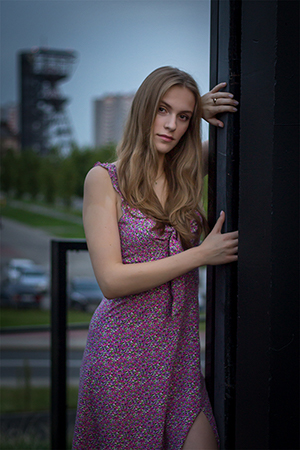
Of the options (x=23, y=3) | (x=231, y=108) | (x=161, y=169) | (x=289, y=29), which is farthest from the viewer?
(x=23, y=3)

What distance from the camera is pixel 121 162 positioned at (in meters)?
1.40

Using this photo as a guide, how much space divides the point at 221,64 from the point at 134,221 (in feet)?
1.62

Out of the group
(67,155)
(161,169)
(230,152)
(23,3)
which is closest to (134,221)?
(161,169)

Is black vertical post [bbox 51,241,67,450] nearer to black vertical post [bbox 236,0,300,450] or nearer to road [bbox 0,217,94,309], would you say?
black vertical post [bbox 236,0,300,450]

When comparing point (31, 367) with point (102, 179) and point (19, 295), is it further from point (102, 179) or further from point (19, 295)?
point (102, 179)

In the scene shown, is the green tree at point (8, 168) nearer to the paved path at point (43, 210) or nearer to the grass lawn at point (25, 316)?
the paved path at point (43, 210)

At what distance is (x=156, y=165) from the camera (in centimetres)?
141

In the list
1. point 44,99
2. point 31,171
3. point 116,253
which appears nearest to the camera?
point 116,253

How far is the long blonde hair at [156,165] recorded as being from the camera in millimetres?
1336

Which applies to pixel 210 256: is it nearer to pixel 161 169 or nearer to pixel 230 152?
pixel 230 152

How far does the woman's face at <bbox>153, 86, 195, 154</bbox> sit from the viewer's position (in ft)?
4.36

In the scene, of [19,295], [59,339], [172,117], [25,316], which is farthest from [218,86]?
[19,295]

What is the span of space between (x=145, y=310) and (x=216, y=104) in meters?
0.61

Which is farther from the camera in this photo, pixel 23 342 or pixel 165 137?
pixel 23 342
